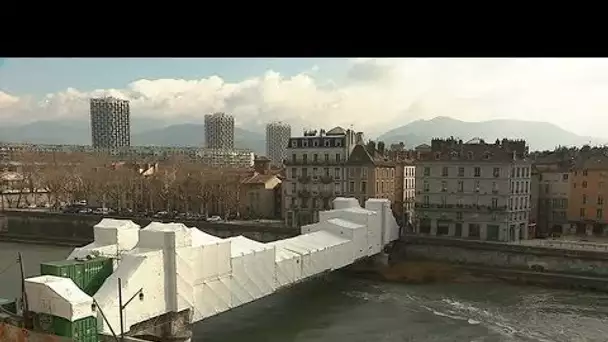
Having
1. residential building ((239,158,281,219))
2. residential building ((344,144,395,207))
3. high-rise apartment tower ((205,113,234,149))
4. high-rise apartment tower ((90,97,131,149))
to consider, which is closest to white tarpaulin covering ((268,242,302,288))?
residential building ((344,144,395,207))

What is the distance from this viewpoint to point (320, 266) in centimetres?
1034

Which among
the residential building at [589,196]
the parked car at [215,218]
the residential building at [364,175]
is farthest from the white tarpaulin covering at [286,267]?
the residential building at [589,196]

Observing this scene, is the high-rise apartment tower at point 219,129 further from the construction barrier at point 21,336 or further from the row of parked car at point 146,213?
the construction barrier at point 21,336

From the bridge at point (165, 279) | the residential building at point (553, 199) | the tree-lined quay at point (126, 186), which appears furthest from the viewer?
the tree-lined quay at point (126, 186)

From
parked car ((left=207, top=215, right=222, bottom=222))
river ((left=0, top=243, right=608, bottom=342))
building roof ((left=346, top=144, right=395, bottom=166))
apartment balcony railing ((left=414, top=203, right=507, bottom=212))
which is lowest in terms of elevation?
river ((left=0, top=243, right=608, bottom=342))

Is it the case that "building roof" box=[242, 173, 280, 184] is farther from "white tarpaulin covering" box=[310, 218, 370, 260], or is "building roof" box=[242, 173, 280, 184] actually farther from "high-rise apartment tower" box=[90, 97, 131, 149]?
"high-rise apartment tower" box=[90, 97, 131, 149]

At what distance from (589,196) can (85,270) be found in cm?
1329

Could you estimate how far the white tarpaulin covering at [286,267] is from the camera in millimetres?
8961

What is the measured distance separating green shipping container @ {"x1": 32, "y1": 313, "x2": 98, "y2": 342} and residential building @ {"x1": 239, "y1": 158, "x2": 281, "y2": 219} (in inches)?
539

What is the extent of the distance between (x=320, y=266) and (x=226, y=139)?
48.1 m

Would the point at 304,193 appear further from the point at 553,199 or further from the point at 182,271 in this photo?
the point at 182,271

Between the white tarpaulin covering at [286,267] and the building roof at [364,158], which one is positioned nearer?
the white tarpaulin covering at [286,267]

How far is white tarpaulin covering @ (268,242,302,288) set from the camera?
8.96 m
